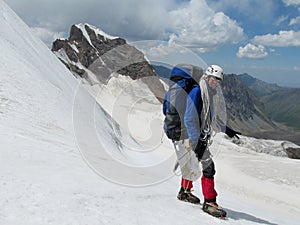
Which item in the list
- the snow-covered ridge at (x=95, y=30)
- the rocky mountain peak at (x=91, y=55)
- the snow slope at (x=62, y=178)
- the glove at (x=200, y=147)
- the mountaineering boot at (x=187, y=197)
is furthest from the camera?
the snow-covered ridge at (x=95, y=30)

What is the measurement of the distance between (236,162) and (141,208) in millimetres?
22708

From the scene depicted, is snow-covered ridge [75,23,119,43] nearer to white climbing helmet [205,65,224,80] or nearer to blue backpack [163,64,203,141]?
blue backpack [163,64,203,141]

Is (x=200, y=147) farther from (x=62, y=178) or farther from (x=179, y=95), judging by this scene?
(x=62, y=178)

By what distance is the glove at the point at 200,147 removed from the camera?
677cm

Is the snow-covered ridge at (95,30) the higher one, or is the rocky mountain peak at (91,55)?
the snow-covered ridge at (95,30)

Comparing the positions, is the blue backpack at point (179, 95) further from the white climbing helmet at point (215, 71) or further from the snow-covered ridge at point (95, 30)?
the snow-covered ridge at point (95, 30)

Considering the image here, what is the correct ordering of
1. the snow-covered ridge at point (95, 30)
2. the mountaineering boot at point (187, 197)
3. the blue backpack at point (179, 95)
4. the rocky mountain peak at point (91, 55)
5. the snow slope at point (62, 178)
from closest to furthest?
the snow slope at point (62, 178)
the blue backpack at point (179, 95)
the mountaineering boot at point (187, 197)
the rocky mountain peak at point (91, 55)
the snow-covered ridge at point (95, 30)

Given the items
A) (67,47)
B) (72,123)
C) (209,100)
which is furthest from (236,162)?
(67,47)

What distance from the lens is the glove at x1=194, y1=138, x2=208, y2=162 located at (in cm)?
677

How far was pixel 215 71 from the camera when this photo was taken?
684 cm

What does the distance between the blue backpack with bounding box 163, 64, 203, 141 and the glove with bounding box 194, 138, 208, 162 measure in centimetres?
52

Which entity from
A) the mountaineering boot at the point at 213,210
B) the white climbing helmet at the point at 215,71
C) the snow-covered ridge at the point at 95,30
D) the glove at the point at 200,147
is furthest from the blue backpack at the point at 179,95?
the snow-covered ridge at the point at 95,30

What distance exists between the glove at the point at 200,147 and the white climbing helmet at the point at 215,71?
1.49 metres

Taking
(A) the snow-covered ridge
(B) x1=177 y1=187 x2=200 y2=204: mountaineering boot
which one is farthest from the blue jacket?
(A) the snow-covered ridge
